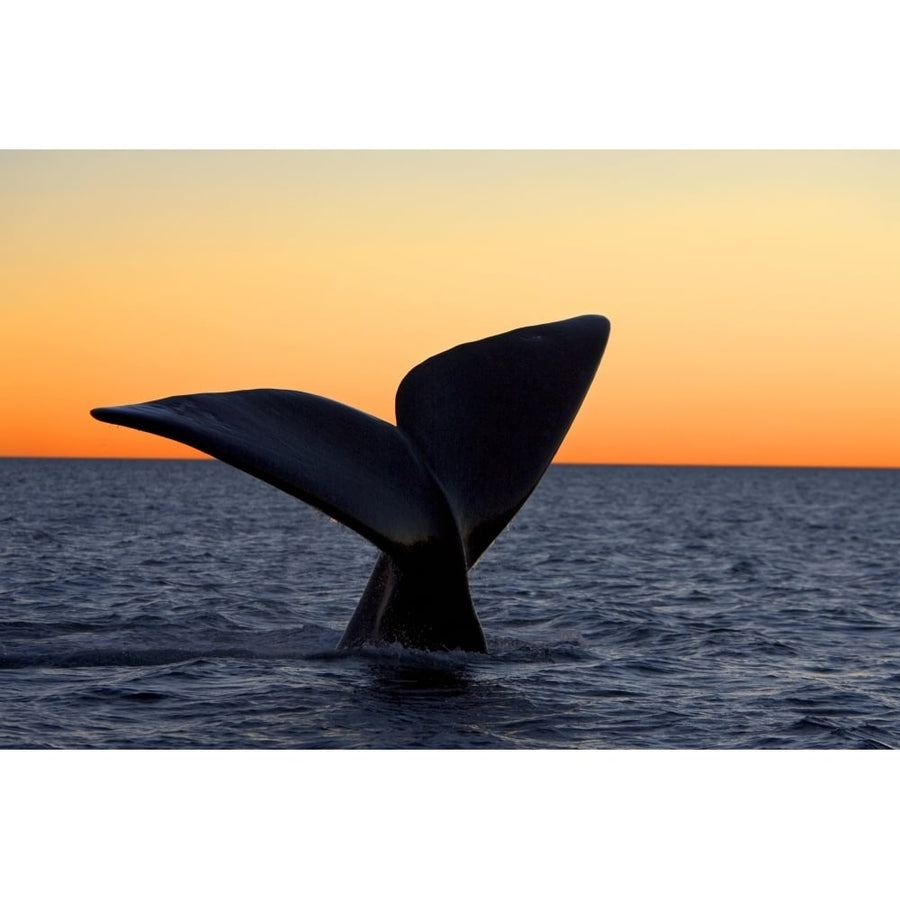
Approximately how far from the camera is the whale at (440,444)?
9008 millimetres

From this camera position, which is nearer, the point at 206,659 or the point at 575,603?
the point at 206,659

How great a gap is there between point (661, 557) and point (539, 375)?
73.2 ft

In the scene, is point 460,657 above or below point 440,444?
below

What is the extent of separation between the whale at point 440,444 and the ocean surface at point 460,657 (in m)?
1.15

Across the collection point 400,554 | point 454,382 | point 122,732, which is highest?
point 454,382

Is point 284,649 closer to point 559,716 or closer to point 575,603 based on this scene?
point 559,716

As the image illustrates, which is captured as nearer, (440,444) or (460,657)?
(440,444)

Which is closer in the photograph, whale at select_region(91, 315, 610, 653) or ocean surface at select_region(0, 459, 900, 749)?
whale at select_region(91, 315, 610, 653)

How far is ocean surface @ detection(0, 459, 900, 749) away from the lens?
960 cm

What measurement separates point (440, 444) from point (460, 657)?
228cm

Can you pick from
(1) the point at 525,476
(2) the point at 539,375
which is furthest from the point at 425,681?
(2) the point at 539,375

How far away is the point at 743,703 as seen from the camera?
1133 cm

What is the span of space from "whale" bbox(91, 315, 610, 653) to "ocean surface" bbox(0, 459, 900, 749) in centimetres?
115

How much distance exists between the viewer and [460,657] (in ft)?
36.8
